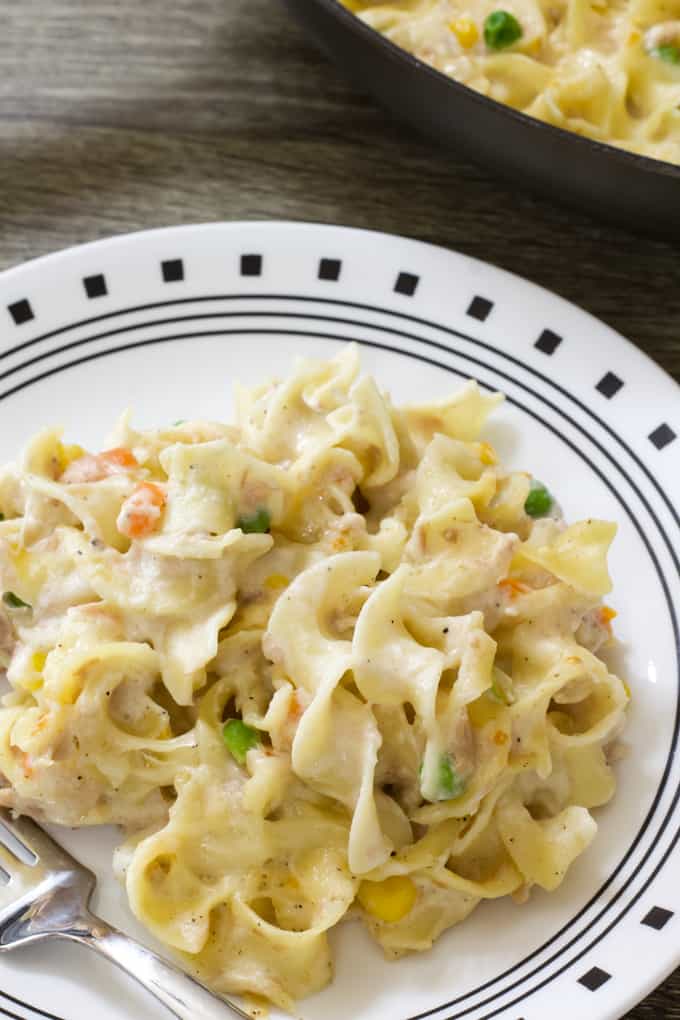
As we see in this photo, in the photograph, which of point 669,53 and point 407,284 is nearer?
point 407,284

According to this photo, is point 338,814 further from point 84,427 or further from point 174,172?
point 174,172

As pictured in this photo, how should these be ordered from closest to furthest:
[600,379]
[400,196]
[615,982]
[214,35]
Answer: [615,982], [600,379], [400,196], [214,35]

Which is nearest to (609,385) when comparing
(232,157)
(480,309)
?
(480,309)

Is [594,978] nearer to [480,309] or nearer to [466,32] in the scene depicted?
[480,309]

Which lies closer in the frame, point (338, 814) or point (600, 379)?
point (338, 814)

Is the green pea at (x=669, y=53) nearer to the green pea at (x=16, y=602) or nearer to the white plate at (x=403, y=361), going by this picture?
the white plate at (x=403, y=361)

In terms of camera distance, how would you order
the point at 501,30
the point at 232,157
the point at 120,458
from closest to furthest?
1. the point at 120,458
2. the point at 501,30
3. the point at 232,157

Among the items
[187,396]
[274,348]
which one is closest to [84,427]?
[187,396]
